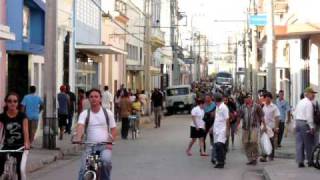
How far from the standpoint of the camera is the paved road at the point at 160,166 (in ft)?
48.7

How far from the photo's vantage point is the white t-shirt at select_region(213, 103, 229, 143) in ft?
54.2

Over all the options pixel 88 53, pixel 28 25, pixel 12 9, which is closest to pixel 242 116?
pixel 12 9

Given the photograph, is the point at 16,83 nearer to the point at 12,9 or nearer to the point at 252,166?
the point at 12,9

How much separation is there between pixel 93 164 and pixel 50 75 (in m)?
10.3

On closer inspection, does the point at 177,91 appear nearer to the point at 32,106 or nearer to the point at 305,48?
the point at 305,48

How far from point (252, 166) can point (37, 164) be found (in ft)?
16.5

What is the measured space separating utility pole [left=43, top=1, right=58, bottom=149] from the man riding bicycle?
9806mm

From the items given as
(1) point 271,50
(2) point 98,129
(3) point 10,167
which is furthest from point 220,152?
(1) point 271,50

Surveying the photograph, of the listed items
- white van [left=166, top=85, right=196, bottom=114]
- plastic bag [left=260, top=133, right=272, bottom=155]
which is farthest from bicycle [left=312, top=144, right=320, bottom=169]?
white van [left=166, top=85, right=196, bottom=114]

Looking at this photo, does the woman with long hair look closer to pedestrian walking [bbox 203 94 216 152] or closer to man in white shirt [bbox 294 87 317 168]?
man in white shirt [bbox 294 87 317 168]

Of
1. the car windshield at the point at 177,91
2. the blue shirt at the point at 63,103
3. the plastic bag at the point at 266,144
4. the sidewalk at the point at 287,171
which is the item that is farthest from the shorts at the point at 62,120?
the car windshield at the point at 177,91

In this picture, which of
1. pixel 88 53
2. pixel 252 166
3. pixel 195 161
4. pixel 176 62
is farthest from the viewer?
pixel 176 62

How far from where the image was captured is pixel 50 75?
19844 millimetres

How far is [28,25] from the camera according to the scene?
26.0 m
